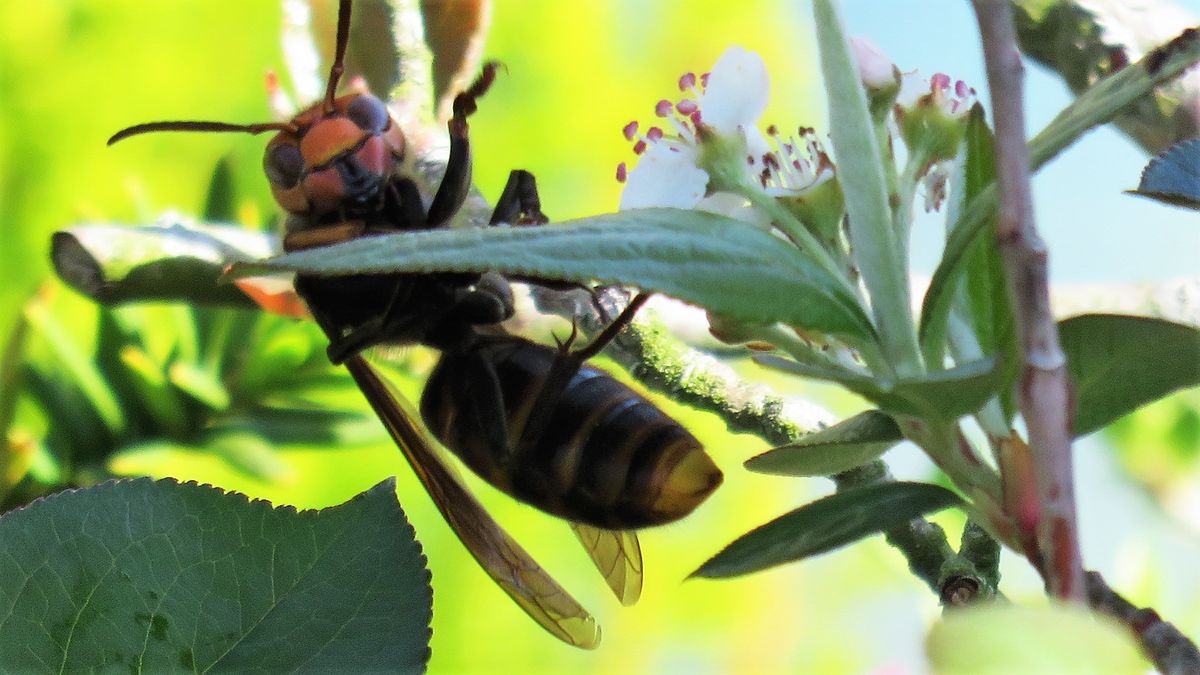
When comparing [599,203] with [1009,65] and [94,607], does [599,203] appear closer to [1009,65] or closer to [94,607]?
[94,607]

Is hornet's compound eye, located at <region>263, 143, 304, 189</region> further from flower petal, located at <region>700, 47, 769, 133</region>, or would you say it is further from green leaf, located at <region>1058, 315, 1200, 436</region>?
green leaf, located at <region>1058, 315, 1200, 436</region>

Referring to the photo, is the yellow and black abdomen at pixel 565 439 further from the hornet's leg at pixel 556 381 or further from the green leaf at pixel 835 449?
the green leaf at pixel 835 449

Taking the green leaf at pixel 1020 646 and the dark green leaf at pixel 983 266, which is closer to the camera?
the green leaf at pixel 1020 646

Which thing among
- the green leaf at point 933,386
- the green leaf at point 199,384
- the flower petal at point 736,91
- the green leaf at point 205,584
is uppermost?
the flower petal at point 736,91

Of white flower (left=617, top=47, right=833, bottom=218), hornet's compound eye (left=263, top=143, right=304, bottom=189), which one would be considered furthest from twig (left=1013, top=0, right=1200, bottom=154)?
hornet's compound eye (left=263, top=143, right=304, bottom=189)

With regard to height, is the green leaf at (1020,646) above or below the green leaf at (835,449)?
below

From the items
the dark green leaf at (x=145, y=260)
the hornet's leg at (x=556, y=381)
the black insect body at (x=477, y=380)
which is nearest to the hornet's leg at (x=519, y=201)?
the black insect body at (x=477, y=380)
